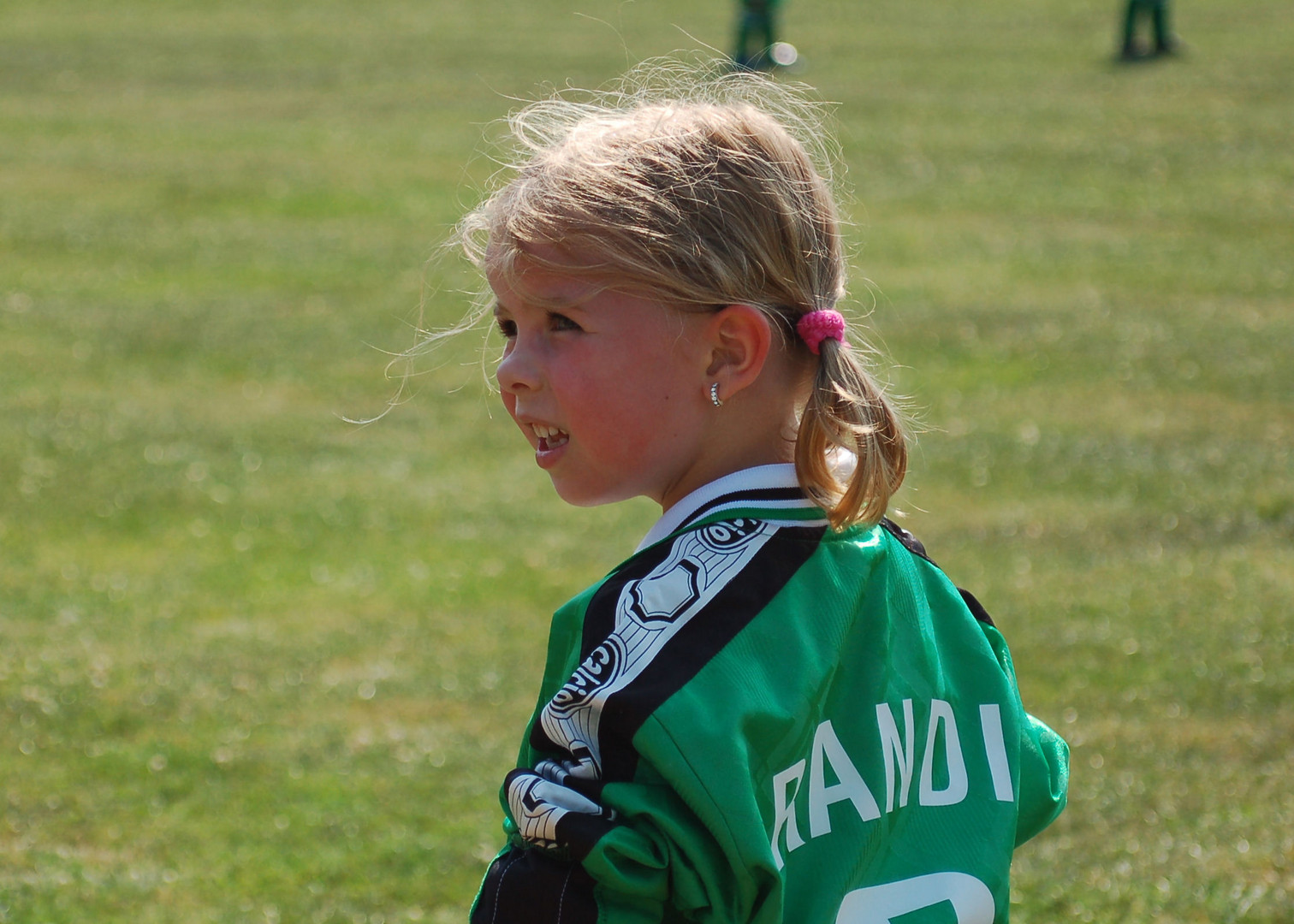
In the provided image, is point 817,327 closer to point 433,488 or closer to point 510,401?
point 510,401

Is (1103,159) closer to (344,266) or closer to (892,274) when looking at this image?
(892,274)

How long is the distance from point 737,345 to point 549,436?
0.26 meters

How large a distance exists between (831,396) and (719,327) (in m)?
0.17

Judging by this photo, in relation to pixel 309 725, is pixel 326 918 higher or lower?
higher

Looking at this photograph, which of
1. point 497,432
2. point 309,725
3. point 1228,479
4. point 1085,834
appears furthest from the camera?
point 497,432

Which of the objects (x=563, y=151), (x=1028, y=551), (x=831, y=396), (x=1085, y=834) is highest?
(x=563, y=151)

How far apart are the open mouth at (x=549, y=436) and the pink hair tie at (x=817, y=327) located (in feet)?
1.04

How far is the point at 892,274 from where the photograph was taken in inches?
451

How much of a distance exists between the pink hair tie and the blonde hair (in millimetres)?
12

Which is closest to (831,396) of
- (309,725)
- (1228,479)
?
(309,725)

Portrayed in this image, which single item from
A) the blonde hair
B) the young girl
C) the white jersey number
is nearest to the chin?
the young girl

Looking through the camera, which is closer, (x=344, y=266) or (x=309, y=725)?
(x=309, y=725)

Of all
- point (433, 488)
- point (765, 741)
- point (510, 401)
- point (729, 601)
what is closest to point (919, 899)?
point (765, 741)

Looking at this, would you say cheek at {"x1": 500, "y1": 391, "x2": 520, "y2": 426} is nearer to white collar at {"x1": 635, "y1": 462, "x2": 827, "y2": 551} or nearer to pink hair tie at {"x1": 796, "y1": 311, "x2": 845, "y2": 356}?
white collar at {"x1": 635, "y1": 462, "x2": 827, "y2": 551}
